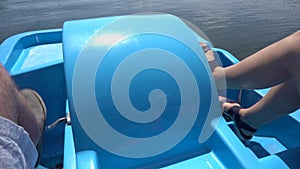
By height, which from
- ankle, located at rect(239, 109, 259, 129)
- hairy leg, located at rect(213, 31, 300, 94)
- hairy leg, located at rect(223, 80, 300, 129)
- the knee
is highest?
the knee

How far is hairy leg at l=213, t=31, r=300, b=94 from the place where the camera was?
93 cm

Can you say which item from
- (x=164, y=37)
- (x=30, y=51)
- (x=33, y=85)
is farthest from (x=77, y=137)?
(x=30, y=51)

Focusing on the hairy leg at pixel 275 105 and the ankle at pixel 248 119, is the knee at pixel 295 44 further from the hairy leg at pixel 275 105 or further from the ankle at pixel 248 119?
the ankle at pixel 248 119

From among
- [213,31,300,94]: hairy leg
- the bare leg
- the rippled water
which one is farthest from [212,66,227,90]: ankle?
the rippled water

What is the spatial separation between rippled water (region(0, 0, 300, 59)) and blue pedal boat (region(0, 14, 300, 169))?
171 centimetres

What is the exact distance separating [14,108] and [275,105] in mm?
714

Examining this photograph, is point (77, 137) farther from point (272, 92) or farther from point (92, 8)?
point (92, 8)

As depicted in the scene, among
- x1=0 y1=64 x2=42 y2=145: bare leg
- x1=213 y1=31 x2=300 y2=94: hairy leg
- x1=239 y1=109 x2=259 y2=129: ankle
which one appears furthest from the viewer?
x1=239 y1=109 x2=259 y2=129: ankle

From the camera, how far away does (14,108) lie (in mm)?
646

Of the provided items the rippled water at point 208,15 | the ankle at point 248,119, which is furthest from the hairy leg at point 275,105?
the rippled water at point 208,15

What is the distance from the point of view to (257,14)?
341 cm

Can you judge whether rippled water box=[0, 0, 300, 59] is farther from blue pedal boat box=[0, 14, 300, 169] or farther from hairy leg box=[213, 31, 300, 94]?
blue pedal boat box=[0, 14, 300, 169]

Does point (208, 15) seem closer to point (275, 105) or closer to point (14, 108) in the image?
point (275, 105)

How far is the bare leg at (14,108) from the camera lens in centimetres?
60
